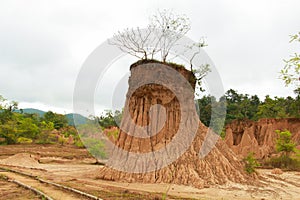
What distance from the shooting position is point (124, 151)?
12.6 m

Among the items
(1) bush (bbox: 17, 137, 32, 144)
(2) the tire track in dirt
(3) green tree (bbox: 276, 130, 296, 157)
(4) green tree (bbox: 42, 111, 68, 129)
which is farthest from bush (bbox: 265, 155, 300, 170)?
(4) green tree (bbox: 42, 111, 68, 129)

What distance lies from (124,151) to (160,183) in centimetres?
233

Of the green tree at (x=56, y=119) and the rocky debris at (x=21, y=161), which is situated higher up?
the green tree at (x=56, y=119)

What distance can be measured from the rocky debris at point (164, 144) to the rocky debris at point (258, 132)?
15182 millimetres

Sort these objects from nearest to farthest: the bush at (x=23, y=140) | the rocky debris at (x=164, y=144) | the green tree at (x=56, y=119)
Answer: the rocky debris at (x=164, y=144)
the bush at (x=23, y=140)
the green tree at (x=56, y=119)

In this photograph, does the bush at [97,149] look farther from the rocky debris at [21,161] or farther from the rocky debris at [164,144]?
the rocky debris at [164,144]

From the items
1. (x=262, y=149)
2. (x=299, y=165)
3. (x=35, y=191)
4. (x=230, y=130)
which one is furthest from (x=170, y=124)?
(x=230, y=130)

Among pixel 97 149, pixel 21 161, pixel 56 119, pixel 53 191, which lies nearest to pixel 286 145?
pixel 97 149

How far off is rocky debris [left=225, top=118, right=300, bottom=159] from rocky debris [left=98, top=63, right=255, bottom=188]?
1518cm

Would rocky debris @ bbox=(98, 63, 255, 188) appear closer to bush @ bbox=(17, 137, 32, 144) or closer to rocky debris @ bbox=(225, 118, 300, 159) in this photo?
rocky debris @ bbox=(225, 118, 300, 159)

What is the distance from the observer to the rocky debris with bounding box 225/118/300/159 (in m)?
28.2

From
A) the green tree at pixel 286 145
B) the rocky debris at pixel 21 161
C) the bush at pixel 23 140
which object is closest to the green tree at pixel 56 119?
the bush at pixel 23 140

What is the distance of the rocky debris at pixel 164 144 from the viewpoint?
457 inches

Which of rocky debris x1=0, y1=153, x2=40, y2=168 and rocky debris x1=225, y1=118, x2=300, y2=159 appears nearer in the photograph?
rocky debris x1=0, y1=153, x2=40, y2=168
